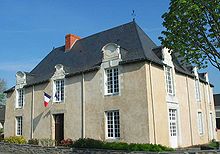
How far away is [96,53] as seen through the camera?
20.8 m

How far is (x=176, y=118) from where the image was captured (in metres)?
18.7

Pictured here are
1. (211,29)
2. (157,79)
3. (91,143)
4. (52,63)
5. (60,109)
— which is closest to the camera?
(211,29)

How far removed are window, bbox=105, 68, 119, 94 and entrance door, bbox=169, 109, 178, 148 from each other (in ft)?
13.7

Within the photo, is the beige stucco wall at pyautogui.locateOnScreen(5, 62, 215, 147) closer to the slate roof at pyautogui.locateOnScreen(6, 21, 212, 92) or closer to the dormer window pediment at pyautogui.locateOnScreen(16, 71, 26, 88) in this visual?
the slate roof at pyautogui.locateOnScreen(6, 21, 212, 92)

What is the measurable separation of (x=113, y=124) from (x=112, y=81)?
9.20ft

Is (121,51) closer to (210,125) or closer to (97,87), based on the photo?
(97,87)

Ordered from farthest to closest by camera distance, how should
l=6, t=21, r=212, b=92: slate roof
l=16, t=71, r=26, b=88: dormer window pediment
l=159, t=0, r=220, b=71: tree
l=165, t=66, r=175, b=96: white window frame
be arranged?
1. l=16, t=71, r=26, b=88: dormer window pediment
2. l=165, t=66, r=175, b=96: white window frame
3. l=6, t=21, r=212, b=92: slate roof
4. l=159, t=0, r=220, b=71: tree

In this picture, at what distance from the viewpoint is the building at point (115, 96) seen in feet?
54.1

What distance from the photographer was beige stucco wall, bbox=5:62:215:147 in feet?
53.0

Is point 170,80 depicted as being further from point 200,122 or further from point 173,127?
point 200,122

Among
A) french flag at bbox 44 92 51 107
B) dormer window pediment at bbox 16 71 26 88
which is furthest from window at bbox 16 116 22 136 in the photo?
french flag at bbox 44 92 51 107

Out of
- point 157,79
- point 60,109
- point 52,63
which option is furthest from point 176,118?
point 52,63

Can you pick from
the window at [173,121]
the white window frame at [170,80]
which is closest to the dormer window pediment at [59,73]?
the white window frame at [170,80]

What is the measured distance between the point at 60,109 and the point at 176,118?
28.3 ft
